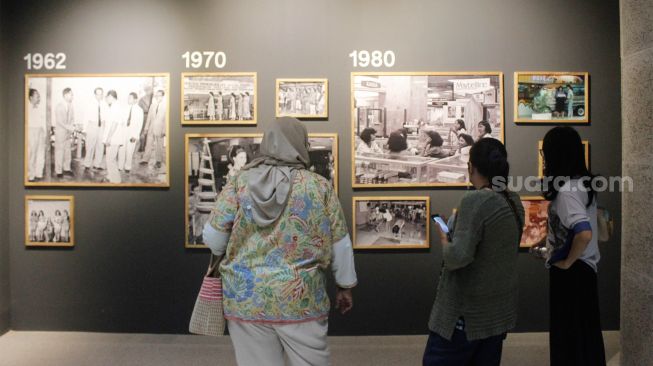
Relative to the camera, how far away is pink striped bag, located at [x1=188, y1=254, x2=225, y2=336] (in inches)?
102

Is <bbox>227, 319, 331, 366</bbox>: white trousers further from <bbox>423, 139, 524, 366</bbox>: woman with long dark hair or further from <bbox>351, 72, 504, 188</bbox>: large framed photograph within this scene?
<bbox>351, 72, 504, 188</bbox>: large framed photograph

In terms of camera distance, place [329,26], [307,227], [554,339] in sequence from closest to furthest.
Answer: [307,227], [554,339], [329,26]

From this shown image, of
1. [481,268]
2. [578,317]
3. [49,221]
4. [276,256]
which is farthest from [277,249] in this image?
[49,221]

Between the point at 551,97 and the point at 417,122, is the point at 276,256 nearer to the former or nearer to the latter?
the point at 417,122

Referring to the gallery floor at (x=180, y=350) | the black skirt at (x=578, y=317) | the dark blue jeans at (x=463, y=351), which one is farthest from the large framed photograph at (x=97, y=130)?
the black skirt at (x=578, y=317)

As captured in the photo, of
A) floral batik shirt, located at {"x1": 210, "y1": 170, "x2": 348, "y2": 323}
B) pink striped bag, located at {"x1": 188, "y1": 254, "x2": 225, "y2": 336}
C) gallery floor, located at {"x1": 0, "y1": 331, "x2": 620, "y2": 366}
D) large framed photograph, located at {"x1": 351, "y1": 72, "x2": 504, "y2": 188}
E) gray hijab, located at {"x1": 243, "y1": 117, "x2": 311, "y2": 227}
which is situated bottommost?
gallery floor, located at {"x1": 0, "y1": 331, "x2": 620, "y2": 366}

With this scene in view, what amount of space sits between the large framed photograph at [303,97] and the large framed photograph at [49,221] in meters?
2.02

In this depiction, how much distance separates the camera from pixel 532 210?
4645 mm

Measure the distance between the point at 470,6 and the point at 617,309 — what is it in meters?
2.92

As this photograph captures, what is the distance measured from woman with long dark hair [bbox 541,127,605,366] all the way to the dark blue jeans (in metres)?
0.60

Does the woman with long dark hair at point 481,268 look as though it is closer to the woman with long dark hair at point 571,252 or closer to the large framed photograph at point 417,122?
the woman with long dark hair at point 571,252

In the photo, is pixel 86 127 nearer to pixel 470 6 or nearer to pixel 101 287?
pixel 101 287

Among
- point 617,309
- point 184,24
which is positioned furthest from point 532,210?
point 184,24

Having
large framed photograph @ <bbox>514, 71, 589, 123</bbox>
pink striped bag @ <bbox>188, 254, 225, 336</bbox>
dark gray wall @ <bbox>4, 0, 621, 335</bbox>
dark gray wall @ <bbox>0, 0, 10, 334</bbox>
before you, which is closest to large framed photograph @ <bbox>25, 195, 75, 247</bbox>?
dark gray wall @ <bbox>4, 0, 621, 335</bbox>
